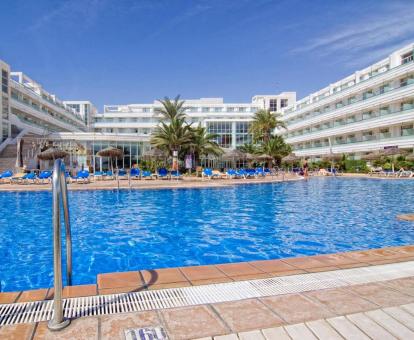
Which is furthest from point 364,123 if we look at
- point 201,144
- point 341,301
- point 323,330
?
point 323,330

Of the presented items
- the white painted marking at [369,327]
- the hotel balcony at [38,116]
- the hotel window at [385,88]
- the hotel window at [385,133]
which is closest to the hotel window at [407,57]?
the hotel window at [385,88]

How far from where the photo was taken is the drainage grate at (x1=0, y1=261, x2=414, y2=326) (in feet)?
8.30

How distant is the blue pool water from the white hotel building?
25.7 metres

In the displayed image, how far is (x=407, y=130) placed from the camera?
105 feet

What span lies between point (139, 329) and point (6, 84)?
3917 cm

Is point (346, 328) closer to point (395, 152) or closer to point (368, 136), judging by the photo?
point (395, 152)

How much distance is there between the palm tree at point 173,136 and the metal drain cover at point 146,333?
27.1 metres

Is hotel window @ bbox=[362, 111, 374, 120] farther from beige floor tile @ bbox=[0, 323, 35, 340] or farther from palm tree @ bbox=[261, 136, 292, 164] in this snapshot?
beige floor tile @ bbox=[0, 323, 35, 340]

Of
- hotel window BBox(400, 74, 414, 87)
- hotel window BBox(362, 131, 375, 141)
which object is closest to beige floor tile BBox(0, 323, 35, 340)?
hotel window BBox(400, 74, 414, 87)

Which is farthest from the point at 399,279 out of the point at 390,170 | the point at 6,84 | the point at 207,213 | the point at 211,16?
the point at 6,84

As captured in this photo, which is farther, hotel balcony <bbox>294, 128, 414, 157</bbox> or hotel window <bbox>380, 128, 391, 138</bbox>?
hotel window <bbox>380, 128, 391, 138</bbox>

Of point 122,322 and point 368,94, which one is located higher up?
point 368,94

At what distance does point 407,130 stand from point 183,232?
3279 cm

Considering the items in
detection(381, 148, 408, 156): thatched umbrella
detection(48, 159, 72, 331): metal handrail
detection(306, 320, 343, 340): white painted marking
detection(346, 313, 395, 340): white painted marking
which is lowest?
detection(306, 320, 343, 340): white painted marking
